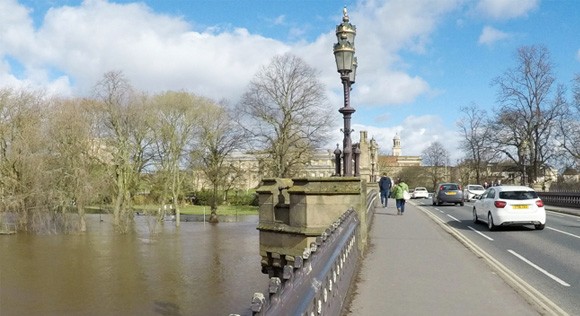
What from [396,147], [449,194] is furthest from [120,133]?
[396,147]

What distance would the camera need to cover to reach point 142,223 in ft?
181

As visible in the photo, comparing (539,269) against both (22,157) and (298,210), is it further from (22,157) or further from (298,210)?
(22,157)

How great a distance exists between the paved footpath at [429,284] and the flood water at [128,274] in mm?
5451

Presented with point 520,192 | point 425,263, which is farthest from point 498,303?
point 520,192

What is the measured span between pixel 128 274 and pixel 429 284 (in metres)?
24.2

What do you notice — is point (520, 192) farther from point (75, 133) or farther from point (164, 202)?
point (164, 202)

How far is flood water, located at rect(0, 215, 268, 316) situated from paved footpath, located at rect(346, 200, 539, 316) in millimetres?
5451

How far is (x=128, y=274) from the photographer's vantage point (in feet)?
97.3

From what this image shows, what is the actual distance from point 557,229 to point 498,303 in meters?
12.3

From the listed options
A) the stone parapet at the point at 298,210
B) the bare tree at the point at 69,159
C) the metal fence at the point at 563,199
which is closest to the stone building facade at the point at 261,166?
the metal fence at the point at 563,199

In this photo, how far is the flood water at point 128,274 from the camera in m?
23.2

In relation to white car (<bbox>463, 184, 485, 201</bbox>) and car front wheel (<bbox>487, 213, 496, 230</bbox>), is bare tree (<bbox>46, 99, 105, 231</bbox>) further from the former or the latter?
car front wheel (<bbox>487, 213, 496, 230</bbox>)

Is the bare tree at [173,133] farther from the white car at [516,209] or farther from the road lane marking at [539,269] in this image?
the road lane marking at [539,269]

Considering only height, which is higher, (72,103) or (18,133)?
(72,103)
